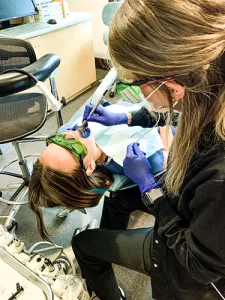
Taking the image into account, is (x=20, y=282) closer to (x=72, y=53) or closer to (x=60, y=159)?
(x=60, y=159)

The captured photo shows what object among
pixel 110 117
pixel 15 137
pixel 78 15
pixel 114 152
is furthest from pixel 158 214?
pixel 78 15

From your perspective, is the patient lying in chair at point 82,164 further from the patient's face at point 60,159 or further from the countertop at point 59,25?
the countertop at point 59,25

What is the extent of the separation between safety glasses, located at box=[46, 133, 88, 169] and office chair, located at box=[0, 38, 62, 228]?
0.16 metres

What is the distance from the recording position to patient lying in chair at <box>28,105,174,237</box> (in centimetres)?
107

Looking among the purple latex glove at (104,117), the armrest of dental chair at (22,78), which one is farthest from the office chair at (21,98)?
the purple latex glove at (104,117)

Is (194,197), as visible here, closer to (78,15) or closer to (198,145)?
(198,145)

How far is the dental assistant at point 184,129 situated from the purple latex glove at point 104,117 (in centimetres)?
34

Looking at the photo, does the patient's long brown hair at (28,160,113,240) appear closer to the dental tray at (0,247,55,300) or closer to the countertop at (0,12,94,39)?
the dental tray at (0,247,55,300)

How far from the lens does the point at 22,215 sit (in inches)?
69.2

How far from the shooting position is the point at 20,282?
91 centimetres

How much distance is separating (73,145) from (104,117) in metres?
0.22

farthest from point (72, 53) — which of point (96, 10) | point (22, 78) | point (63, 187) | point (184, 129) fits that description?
point (184, 129)

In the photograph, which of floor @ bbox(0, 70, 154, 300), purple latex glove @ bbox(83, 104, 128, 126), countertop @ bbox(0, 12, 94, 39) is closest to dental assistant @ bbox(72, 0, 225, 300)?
purple latex glove @ bbox(83, 104, 128, 126)

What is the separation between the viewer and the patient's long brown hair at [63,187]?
41.8 inches
